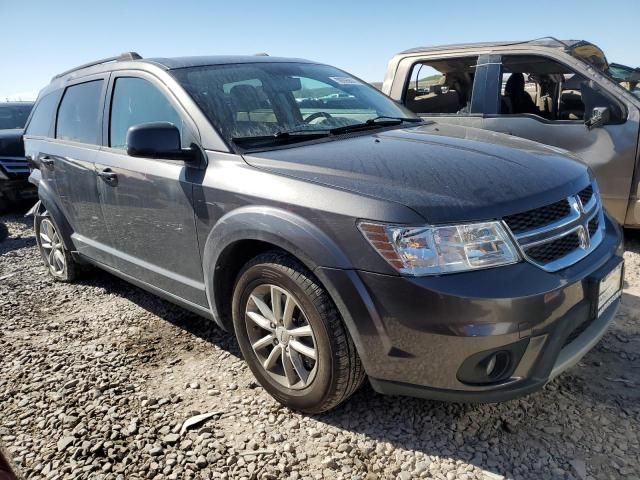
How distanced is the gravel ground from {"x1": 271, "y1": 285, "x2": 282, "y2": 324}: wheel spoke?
51 centimetres

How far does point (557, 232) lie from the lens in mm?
2172

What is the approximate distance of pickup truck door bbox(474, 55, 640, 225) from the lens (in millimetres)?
4340

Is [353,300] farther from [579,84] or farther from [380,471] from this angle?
[579,84]

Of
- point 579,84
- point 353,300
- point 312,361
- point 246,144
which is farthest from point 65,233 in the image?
point 579,84

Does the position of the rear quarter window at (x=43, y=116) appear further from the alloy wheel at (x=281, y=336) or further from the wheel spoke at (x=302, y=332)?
the wheel spoke at (x=302, y=332)

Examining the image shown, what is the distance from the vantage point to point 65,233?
430cm

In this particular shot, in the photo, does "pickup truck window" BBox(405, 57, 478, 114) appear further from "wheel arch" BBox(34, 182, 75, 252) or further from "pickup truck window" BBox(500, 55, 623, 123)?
"wheel arch" BBox(34, 182, 75, 252)

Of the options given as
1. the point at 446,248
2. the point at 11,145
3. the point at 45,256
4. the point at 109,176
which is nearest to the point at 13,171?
the point at 11,145

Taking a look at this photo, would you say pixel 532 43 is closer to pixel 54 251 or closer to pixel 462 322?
pixel 462 322

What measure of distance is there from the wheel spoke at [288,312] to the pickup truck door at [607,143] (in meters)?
3.28

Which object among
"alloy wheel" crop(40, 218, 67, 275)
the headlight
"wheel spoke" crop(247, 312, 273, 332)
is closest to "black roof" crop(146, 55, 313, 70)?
"wheel spoke" crop(247, 312, 273, 332)

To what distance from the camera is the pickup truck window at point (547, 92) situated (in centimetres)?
451

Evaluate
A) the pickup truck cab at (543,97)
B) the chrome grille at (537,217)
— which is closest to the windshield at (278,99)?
the chrome grille at (537,217)

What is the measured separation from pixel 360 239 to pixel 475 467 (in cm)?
106
